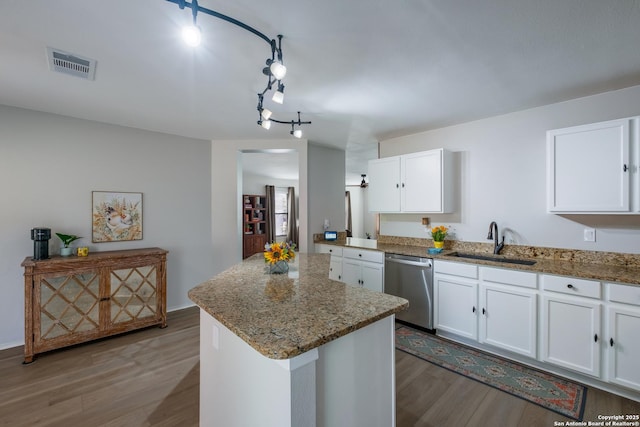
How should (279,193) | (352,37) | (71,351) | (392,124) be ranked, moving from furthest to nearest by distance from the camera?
(279,193), (392,124), (71,351), (352,37)

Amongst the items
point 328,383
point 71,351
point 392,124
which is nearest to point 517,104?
point 392,124

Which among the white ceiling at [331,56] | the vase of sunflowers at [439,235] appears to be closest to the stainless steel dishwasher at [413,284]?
the vase of sunflowers at [439,235]

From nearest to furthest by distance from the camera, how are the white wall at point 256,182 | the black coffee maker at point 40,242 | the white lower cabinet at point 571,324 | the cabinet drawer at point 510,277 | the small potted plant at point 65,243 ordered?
the white lower cabinet at point 571,324, the cabinet drawer at point 510,277, the black coffee maker at point 40,242, the small potted plant at point 65,243, the white wall at point 256,182

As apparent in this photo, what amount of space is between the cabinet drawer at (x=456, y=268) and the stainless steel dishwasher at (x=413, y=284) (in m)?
0.09

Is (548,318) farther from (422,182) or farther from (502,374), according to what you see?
(422,182)

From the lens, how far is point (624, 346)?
2.07 meters

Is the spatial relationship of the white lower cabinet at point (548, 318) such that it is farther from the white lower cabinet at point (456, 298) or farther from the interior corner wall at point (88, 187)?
the interior corner wall at point (88, 187)

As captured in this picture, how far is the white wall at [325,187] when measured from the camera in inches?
174

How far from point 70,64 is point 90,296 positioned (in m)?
2.23

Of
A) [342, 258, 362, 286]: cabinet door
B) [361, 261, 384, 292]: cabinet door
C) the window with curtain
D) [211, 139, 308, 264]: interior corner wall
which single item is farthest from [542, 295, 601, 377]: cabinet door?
the window with curtain

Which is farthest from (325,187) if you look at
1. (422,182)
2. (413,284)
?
(413,284)

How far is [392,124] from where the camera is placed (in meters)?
3.53

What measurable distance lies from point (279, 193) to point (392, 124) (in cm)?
621

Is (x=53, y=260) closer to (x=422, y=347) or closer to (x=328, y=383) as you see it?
(x=328, y=383)
